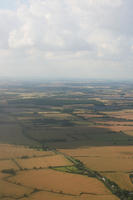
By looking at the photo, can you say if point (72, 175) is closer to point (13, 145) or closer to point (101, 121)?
point (13, 145)

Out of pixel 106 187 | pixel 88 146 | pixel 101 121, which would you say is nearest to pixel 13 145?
pixel 88 146

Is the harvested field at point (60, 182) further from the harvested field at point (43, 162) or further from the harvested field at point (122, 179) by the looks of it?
the harvested field at point (122, 179)

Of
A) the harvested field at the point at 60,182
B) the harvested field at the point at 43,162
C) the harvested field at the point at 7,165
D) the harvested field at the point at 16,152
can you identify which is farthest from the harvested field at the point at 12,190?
the harvested field at the point at 16,152

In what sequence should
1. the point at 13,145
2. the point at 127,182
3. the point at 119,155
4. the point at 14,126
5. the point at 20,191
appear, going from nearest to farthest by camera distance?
the point at 20,191, the point at 127,182, the point at 119,155, the point at 13,145, the point at 14,126

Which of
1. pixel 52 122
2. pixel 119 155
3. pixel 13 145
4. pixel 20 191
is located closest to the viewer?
pixel 20 191

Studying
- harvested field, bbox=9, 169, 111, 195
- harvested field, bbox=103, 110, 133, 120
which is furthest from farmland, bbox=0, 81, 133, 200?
harvested field, bbox=103, 110, 133, 120

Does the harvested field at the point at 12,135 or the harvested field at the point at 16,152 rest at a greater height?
the harvested field at the point at 12,135
